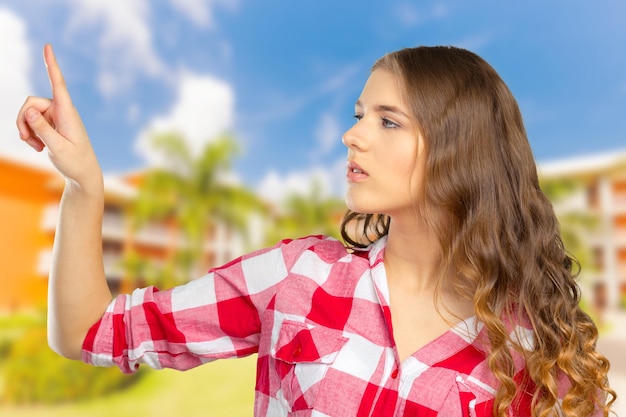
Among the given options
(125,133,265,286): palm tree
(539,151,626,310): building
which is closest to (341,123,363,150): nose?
(539,151,626,310): building

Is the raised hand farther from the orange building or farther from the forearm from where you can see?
the orange building

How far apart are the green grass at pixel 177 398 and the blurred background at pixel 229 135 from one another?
2 centimetres

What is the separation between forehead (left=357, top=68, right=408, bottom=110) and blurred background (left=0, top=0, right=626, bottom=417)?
232 inches

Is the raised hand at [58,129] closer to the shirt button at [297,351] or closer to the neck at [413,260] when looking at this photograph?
the shirt button at [297,351]

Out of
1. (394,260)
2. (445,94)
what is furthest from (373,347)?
(445,94)

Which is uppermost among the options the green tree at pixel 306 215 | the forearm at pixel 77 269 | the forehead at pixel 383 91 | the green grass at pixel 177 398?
the green tree at pixel 306 215

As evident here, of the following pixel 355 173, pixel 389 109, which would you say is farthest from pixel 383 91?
pixel 355 173

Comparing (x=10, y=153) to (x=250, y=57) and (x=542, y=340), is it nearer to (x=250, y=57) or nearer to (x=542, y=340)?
(x=250, y=57)

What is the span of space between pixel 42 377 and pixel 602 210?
609 centimetres

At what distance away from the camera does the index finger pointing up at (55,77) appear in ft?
3.21

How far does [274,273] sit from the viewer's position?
115cm

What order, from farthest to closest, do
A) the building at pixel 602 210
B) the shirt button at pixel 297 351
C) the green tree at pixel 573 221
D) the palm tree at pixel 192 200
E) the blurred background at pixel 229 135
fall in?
the palm tree at pixel 192 200 < the green tree at pixel 573 221 < the building at pixel 602 210 < the blurred background at pixel 229 135 < the shirt button at pixel 297 351

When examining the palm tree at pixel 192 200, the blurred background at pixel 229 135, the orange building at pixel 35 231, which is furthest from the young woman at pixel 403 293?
the palm tree at pixel 192 200

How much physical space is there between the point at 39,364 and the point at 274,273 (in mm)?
6925
